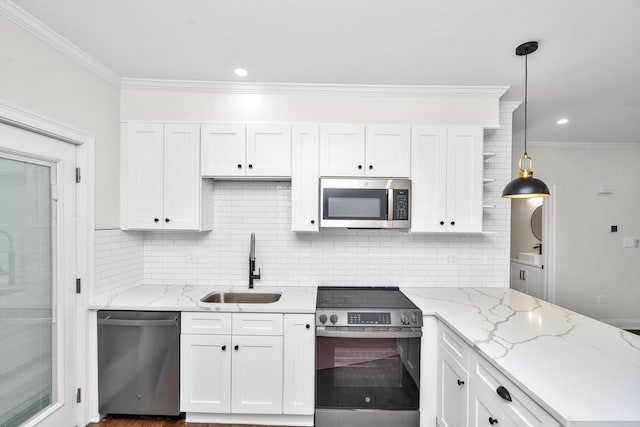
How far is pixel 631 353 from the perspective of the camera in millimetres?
1422

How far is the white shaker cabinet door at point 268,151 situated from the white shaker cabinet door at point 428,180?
1048 mm

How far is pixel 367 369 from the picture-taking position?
211cm

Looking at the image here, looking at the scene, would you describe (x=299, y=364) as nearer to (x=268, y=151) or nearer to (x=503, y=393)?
(x=503, y=393)

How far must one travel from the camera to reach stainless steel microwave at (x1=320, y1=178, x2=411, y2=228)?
246 centimetres

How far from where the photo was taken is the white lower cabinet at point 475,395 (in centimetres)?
118

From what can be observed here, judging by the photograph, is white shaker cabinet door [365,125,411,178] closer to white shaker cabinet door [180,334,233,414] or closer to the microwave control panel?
the microwave control panel

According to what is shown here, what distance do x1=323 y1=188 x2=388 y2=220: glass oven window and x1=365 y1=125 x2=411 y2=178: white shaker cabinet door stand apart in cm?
19

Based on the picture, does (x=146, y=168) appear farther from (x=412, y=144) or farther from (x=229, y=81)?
(x=412, y=144)

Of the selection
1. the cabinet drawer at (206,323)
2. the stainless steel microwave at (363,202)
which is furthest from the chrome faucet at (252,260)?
the stainless steel microwave at (363,202)

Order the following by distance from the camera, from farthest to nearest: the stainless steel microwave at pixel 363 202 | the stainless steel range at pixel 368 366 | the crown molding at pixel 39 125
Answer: the stainless steel microwave at pixel 363 202 → the stainless steel range at pixel 368 366 → the crown molding at pixel 39 125

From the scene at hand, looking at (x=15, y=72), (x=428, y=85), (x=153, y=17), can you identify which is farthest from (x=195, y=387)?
(x=428, y=85)

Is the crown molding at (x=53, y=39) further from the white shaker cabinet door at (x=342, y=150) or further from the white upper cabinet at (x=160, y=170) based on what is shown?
the white shaker cabinet door at (x=342, y=150)

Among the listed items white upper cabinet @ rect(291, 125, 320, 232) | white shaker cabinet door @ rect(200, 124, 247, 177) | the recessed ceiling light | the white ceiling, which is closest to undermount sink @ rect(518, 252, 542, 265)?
the white ceiling

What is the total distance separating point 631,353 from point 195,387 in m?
2.52
